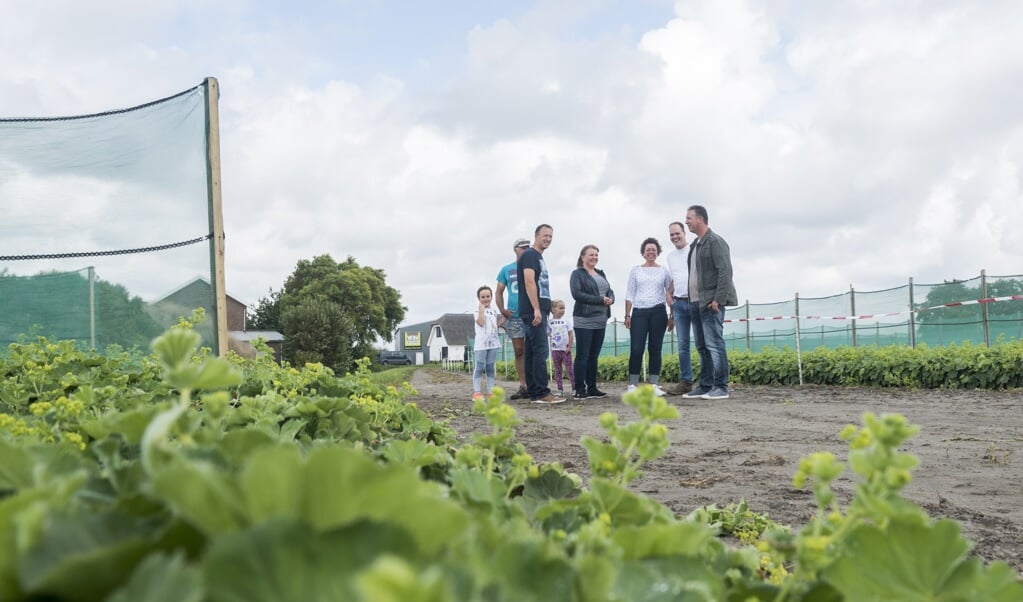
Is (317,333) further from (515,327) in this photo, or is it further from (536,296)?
(536,296)

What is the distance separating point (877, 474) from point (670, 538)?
0.65 ft

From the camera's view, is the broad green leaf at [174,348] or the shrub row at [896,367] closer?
the broad green leaf at [174,348]

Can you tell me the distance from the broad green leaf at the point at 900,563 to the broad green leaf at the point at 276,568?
17.9 inches

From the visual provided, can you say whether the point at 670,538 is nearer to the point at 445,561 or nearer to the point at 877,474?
the point at 877,474

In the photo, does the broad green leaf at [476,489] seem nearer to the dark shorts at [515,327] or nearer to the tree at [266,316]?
the dark shorts at [515,327]

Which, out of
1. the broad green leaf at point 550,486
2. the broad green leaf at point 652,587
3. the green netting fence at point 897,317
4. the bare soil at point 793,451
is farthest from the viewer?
the green netting fence at point 897,317

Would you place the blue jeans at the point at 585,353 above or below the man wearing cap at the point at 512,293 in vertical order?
below

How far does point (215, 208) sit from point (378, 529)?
239 inches

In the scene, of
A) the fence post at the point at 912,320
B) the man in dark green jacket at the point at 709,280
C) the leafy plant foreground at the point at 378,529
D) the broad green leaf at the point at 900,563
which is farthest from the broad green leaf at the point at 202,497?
the fence post at the point at 912,320

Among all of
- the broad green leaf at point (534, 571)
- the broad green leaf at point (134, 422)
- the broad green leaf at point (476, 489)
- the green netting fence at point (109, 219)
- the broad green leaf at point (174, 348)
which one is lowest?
the broad green leaf at point (476, 489)

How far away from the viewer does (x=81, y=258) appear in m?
6.32

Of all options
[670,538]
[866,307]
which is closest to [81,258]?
[670,538]

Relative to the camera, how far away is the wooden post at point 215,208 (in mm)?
5992

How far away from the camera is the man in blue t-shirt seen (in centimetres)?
895
